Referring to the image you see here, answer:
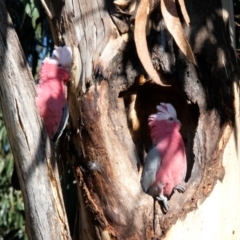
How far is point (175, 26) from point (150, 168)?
1.64 ft

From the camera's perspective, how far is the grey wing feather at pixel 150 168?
88.4 inches

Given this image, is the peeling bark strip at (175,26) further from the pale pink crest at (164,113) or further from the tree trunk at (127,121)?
the pale pink crest at (164,113)

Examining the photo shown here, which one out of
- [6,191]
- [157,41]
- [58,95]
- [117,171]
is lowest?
[6,191]

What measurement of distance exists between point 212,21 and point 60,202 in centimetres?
85

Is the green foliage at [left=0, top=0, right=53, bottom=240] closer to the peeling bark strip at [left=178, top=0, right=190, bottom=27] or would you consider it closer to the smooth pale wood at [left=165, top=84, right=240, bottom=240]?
the peeling bark strip at [left=178, top=0, right=190, bottom=27]

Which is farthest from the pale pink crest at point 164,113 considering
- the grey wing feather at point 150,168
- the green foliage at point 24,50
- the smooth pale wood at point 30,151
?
the green foliage at point 24,50

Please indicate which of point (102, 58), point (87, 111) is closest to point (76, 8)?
point (102, 58)

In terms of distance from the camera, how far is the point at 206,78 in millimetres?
2209

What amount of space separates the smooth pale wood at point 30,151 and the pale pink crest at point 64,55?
43 centimetres

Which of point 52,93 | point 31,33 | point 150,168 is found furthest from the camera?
point 31,33

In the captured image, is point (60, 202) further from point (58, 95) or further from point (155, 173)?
point (58, 95)

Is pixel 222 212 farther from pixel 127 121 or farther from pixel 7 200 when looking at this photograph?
pixel 7 200

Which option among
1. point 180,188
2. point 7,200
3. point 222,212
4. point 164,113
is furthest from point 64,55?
point 7,200

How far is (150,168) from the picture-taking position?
2283 mm
